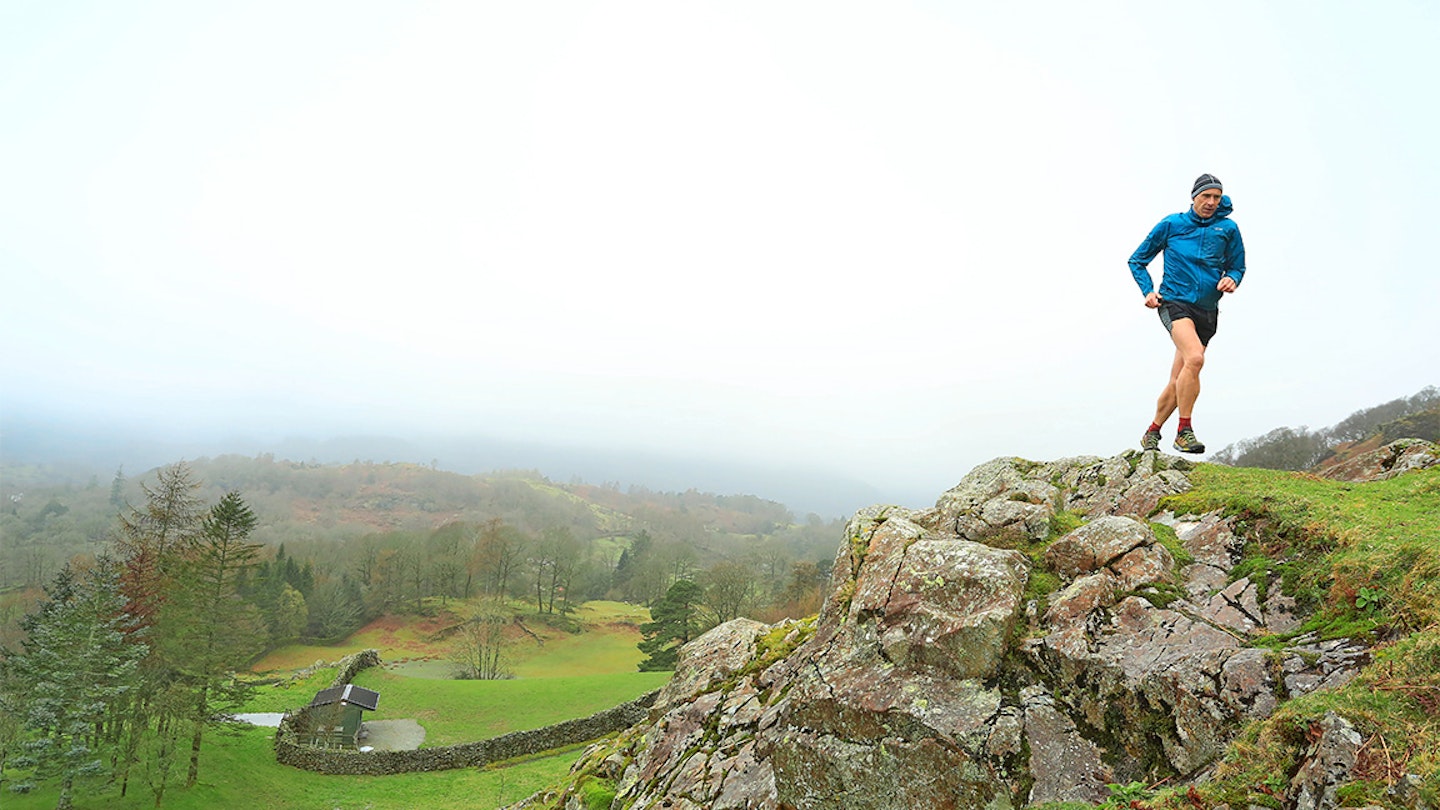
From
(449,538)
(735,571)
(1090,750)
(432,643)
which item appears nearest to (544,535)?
(449,538)

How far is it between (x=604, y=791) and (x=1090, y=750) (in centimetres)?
874

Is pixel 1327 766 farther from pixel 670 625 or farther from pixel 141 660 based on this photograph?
pixel 670 625

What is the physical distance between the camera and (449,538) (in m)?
86.9

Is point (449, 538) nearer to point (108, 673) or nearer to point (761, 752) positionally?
point (108, 673)

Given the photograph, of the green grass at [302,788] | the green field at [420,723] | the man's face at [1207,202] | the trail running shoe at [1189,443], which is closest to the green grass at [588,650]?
the green field at [420,723]

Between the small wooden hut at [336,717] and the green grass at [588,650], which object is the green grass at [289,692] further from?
the green grass at [588,650]

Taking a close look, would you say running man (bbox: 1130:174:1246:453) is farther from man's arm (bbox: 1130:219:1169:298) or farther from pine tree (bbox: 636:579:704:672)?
pine tree (bbox: 636:579:704:672)

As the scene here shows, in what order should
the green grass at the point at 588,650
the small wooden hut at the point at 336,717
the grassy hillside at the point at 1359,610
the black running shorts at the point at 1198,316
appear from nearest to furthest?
the grassy hillside at the point at 1359,610 < the black running shorts at the point at 1198,316 < the small wooden hut at the point at 336,717 < the green grass at the point at 588,650

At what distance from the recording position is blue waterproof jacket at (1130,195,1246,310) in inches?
380

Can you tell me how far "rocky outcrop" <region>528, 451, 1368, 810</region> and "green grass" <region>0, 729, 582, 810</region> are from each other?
65.8ft

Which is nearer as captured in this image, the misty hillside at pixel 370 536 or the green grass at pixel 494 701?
the green grass at pixel 494 701

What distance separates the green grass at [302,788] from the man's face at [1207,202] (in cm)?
2731

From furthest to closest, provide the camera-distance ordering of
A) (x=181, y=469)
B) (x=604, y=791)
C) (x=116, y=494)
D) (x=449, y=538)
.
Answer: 1. (x=116, y=494)
2. (x=449, y=538)
3. (x=181, y=469)
4. (x=604, y=791)

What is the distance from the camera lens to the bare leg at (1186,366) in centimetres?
968
